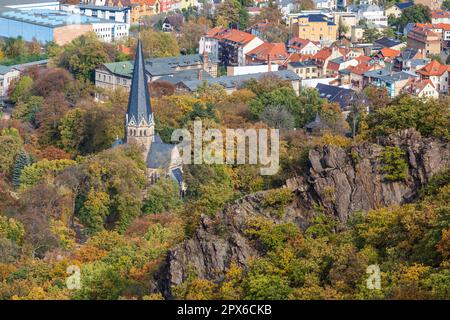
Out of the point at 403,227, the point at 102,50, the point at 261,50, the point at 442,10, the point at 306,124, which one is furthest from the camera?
the point at 442,10

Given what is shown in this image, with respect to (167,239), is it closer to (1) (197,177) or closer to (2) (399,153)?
(2) (399,153)

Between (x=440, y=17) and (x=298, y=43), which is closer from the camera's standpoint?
(x=298, y=43)

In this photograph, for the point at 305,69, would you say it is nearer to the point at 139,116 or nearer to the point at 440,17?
the point at 440,17

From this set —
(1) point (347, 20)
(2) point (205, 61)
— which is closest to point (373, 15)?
(1) point (347, 20)

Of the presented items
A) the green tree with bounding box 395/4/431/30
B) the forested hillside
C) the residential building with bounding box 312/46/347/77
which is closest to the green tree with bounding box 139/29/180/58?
the residential building with bounding box 312/46/347/77

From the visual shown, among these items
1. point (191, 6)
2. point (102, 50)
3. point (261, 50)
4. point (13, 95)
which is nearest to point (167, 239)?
point (13, 95)
